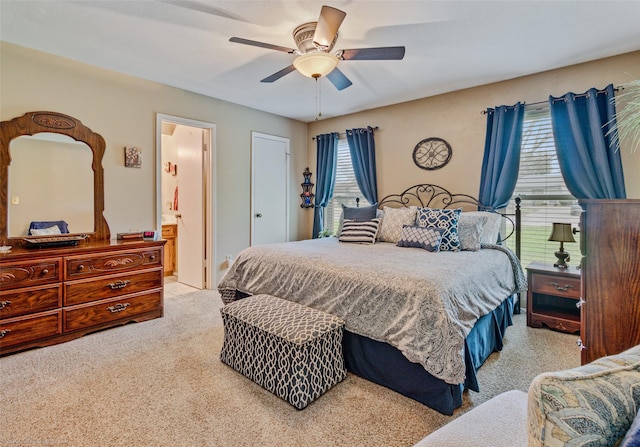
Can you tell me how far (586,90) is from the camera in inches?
121

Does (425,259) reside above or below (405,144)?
below

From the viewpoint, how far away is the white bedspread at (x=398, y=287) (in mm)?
1759

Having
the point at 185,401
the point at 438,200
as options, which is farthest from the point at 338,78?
the point at 185,401

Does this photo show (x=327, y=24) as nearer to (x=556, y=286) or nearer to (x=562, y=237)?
(x=562, y=237)

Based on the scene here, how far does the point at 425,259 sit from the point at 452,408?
1.04 m

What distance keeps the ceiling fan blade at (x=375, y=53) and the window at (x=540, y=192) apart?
2.01 m

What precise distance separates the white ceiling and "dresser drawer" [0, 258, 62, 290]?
1.88m

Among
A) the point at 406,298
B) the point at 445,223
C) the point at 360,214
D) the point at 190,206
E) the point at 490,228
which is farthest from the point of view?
the point at 190,206

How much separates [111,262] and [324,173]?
3.24 m

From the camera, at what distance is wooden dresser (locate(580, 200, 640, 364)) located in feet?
4.22

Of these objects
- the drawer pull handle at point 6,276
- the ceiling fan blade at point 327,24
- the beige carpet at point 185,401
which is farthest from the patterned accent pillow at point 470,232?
the drawer pull handle at point 6,276

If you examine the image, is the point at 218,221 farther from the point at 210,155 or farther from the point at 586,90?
the point at 586,90

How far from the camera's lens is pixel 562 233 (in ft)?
9.54

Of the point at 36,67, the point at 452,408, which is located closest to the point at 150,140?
the point at 36,67
